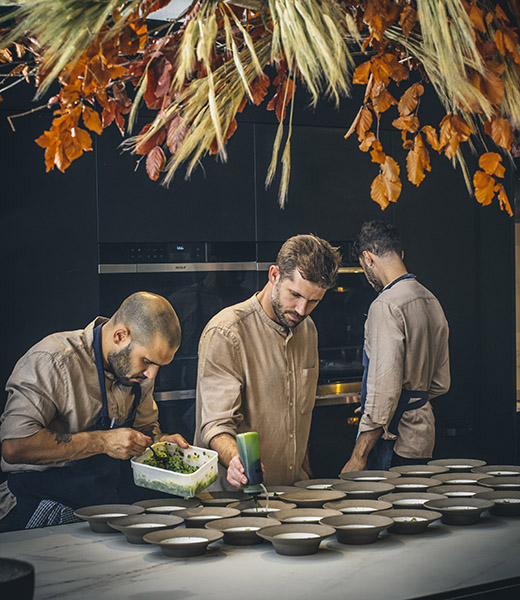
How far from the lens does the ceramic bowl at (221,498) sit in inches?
80.0

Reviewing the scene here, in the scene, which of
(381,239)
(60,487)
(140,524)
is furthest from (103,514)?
(381,239)

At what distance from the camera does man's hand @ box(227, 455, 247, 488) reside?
6.82 ft

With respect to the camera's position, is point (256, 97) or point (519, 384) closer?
point (256, 97)

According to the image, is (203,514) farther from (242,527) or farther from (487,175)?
(487,175)

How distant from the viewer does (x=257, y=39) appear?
1622 mm

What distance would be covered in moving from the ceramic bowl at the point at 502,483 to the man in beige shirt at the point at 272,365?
2.33 ft

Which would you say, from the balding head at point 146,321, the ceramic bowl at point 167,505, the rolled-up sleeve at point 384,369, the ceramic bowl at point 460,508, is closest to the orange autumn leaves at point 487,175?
the ceramic bowl at point 460,508

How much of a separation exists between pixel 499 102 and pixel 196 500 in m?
1.20

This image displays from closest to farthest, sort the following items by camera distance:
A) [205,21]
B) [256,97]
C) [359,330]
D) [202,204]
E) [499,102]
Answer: [205,21]
[499,102]
[256,97]
[202,204]
[359,330]

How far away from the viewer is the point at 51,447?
2.32 meters

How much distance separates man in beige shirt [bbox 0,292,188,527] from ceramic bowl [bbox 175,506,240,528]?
1.27 feet

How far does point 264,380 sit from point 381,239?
0.84m

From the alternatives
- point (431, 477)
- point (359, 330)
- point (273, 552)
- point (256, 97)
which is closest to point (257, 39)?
point (256, 97)

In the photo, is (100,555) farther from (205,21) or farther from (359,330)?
(359,330)
